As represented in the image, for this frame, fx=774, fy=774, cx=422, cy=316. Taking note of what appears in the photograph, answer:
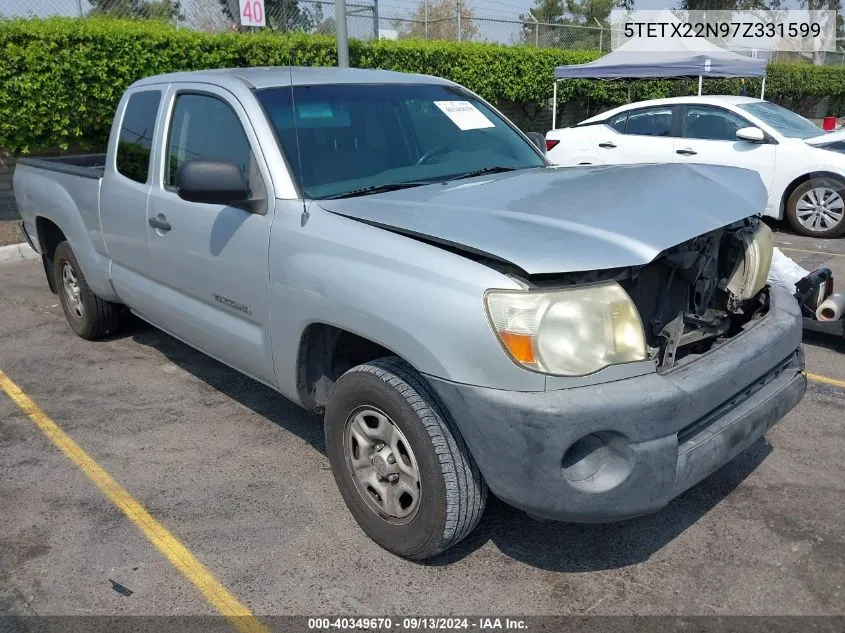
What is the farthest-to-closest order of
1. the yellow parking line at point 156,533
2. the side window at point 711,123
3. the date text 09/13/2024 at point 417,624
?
the side window at point 711,123 < the yellow parking line at point 156,533 < the date text 09/13/2024 at point 417,624

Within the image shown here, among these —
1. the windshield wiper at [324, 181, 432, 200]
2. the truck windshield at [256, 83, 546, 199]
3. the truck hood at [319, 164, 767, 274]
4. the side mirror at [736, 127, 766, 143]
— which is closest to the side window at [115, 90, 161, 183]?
the truck windshield at [256, 83, 546, 199]

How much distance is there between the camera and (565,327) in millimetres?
2449

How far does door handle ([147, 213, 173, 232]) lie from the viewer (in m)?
3.98

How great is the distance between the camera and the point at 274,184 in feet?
10.8

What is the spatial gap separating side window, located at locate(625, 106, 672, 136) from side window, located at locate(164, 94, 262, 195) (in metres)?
7.54

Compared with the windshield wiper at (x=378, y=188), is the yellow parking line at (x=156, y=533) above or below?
below

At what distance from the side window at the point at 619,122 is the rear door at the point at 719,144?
0.86 meters

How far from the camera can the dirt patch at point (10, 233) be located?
9177mm

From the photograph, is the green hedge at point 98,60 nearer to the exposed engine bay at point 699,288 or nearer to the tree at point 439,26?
the tree at point 439,26

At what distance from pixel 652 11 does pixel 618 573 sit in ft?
63.4

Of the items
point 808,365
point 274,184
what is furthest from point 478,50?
point 274,184

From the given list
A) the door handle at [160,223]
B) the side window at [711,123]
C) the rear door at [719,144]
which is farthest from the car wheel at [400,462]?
the side window at [711,123]

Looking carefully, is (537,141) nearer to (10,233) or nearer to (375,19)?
(10,233)

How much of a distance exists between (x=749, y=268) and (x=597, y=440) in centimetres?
125
